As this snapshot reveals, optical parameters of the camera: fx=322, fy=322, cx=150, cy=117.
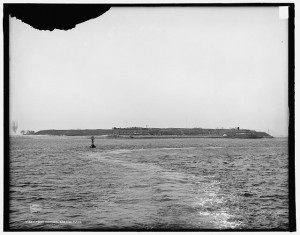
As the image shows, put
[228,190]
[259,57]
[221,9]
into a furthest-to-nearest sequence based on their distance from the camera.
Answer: [228,190]
[259,57]
[221,9]

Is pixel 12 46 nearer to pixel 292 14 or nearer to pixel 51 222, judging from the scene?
pixel 51 222

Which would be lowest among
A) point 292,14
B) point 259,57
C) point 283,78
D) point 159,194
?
point 159,194

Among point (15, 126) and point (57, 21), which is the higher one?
point (57, 21)

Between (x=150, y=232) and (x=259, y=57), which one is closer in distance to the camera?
(x=150, y=232)

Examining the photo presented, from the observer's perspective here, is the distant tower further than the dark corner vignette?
Yes

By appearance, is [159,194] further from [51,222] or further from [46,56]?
[46,56]

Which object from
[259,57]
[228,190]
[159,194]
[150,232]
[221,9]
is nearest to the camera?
[150,232]

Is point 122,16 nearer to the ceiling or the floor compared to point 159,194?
nearer to the ceiling

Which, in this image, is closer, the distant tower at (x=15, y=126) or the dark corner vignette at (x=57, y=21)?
the dark corner vignette at (x=57, y=21)

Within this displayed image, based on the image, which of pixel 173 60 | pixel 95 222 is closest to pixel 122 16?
pixel 173 60
